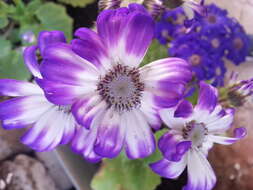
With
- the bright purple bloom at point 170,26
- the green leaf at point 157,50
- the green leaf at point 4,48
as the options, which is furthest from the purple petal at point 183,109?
the green leaf at point 4,48

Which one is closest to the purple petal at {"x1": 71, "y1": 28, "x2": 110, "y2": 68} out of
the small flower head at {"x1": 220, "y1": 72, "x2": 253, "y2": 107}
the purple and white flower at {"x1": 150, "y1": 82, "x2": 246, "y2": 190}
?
the purple and white flower at {"x1": 150, "y1": 82, "x2": 246, "y2": 190}

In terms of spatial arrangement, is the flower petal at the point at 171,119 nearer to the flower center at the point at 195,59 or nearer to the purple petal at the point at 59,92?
the purple petal at the point at 59,92

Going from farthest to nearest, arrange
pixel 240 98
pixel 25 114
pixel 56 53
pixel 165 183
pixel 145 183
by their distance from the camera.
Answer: pixel 165 183
pixel 145 183
pixel 240 98
pixel 25 114
pixel 56 53

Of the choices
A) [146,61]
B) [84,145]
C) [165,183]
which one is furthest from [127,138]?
[165,183]

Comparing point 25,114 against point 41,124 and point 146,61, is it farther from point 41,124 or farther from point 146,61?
point 146,61

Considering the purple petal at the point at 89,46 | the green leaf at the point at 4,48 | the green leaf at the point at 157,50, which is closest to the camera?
the purple petal at the point at 89,46

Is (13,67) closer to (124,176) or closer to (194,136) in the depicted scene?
(124,176)

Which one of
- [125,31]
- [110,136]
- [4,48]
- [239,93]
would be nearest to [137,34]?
[125,31]
